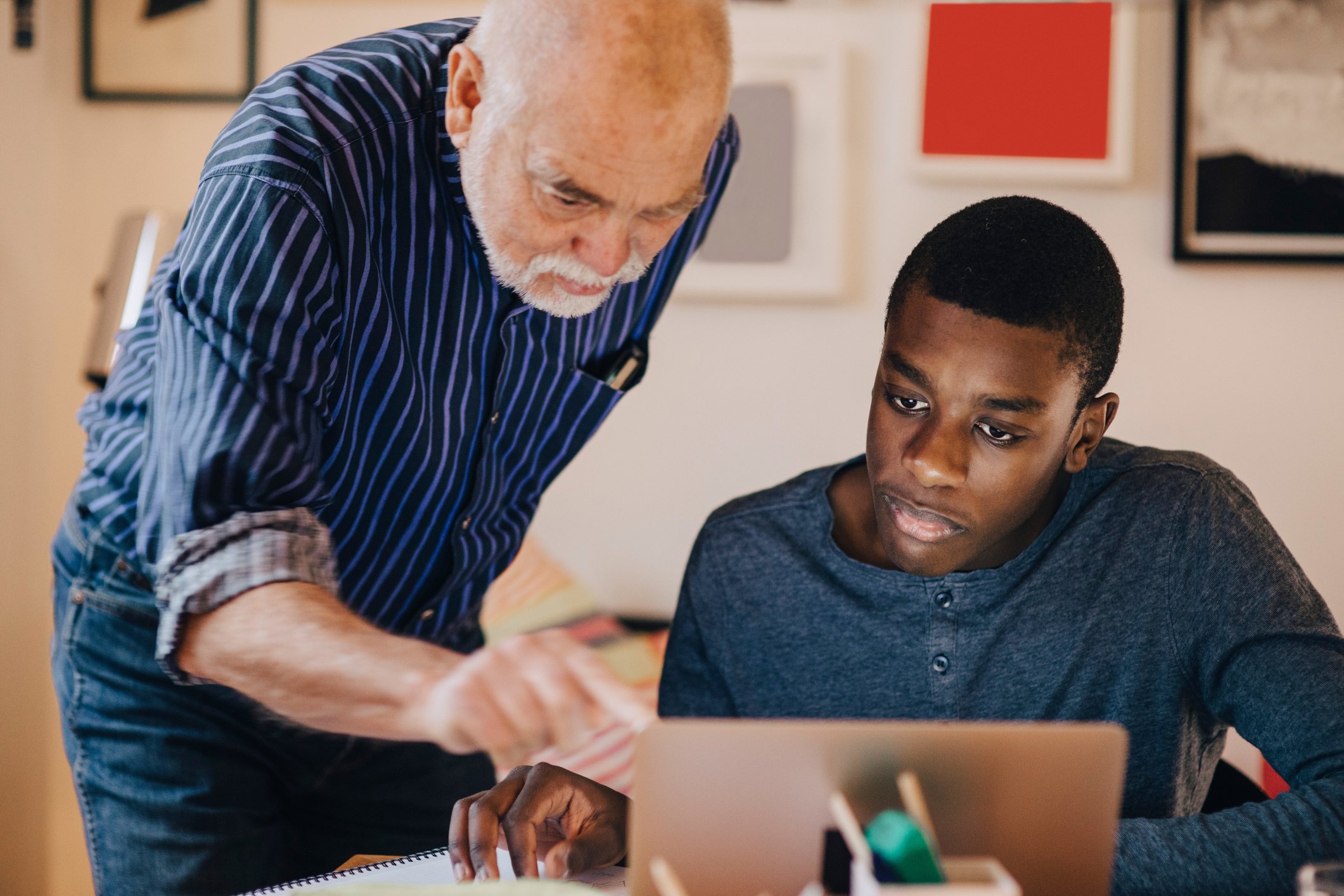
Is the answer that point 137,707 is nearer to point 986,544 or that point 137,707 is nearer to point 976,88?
point 986,544

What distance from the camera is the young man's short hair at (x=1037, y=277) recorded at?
113cm

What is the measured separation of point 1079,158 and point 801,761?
1636 mm

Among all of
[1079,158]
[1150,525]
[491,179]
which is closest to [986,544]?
[1150,525]

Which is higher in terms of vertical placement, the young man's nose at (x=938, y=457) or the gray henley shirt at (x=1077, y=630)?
the young man's nose at (x=938, y=457)

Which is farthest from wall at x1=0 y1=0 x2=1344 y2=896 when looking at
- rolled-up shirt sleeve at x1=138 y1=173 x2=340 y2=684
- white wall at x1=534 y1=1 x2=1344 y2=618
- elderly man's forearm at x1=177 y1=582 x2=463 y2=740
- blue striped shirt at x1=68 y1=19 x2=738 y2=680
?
elderly man's forearm at x1=177 y1=582 x2=463 y2=740

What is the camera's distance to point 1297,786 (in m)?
1.02

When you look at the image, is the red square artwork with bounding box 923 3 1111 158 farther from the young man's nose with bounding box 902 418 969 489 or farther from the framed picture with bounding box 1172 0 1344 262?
the young man's nose with bounding box 902 418 969 489

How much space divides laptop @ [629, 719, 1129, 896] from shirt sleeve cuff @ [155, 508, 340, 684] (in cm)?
39

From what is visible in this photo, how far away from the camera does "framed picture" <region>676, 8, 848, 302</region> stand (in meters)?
2.04

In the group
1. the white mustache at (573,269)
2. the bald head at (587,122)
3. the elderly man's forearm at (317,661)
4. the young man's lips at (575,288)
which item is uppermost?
the bald head at (587,122)

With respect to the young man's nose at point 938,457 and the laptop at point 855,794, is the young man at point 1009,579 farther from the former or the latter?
the laptop at point 855,794

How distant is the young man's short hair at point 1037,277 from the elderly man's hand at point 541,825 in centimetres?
58

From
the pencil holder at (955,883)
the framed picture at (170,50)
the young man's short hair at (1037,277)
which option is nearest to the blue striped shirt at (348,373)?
the young man's short hair at (1037,277)

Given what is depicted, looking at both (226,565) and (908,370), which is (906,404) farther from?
(226,565)
